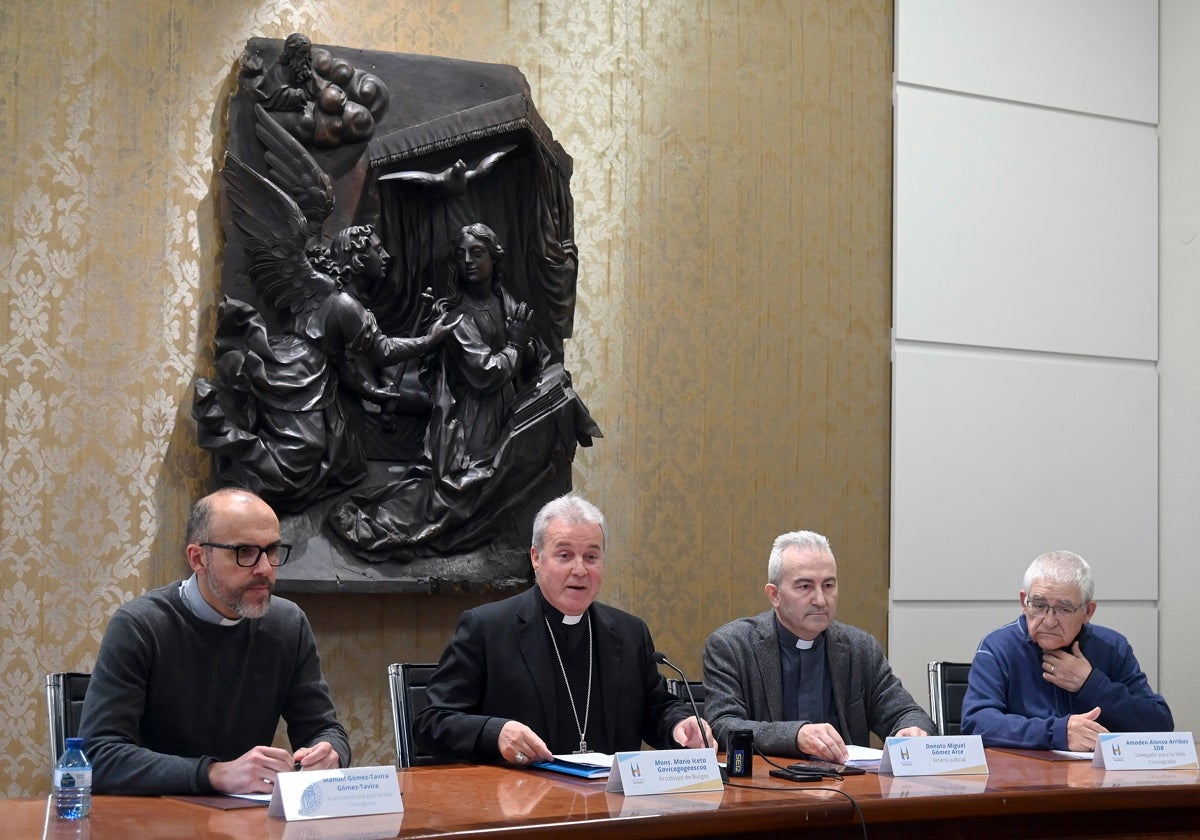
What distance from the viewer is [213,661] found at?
2.94 meters

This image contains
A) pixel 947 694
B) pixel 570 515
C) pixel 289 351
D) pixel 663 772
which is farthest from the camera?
pixel 289 351

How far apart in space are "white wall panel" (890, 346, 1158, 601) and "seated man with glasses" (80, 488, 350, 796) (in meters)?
3.06

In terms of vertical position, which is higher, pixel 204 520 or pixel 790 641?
pixel 204 520

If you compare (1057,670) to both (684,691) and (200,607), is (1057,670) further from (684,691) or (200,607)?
(200,607)

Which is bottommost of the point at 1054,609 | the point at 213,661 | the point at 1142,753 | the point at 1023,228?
the point at 1142,753

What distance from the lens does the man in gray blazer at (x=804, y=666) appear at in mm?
3670

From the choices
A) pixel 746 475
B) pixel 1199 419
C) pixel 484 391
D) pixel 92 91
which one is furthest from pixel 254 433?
pixel 1199 419

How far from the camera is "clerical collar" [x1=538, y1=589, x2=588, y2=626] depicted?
3521 millimetres

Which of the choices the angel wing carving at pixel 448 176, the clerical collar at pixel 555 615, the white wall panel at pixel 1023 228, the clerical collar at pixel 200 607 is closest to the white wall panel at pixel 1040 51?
the white wall panel at pixel 1023 228

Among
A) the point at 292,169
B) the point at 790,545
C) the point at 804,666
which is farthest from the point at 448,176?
the point at 804,666

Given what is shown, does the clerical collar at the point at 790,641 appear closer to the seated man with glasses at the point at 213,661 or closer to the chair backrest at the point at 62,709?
the seated man with glasses at the point at 213,661

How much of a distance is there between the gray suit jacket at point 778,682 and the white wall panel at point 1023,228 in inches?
A: 80.4

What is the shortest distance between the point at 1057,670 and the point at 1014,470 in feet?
6.34

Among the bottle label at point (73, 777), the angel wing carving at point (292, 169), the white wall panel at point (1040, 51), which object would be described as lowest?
the bottle label at point (73, 777)
